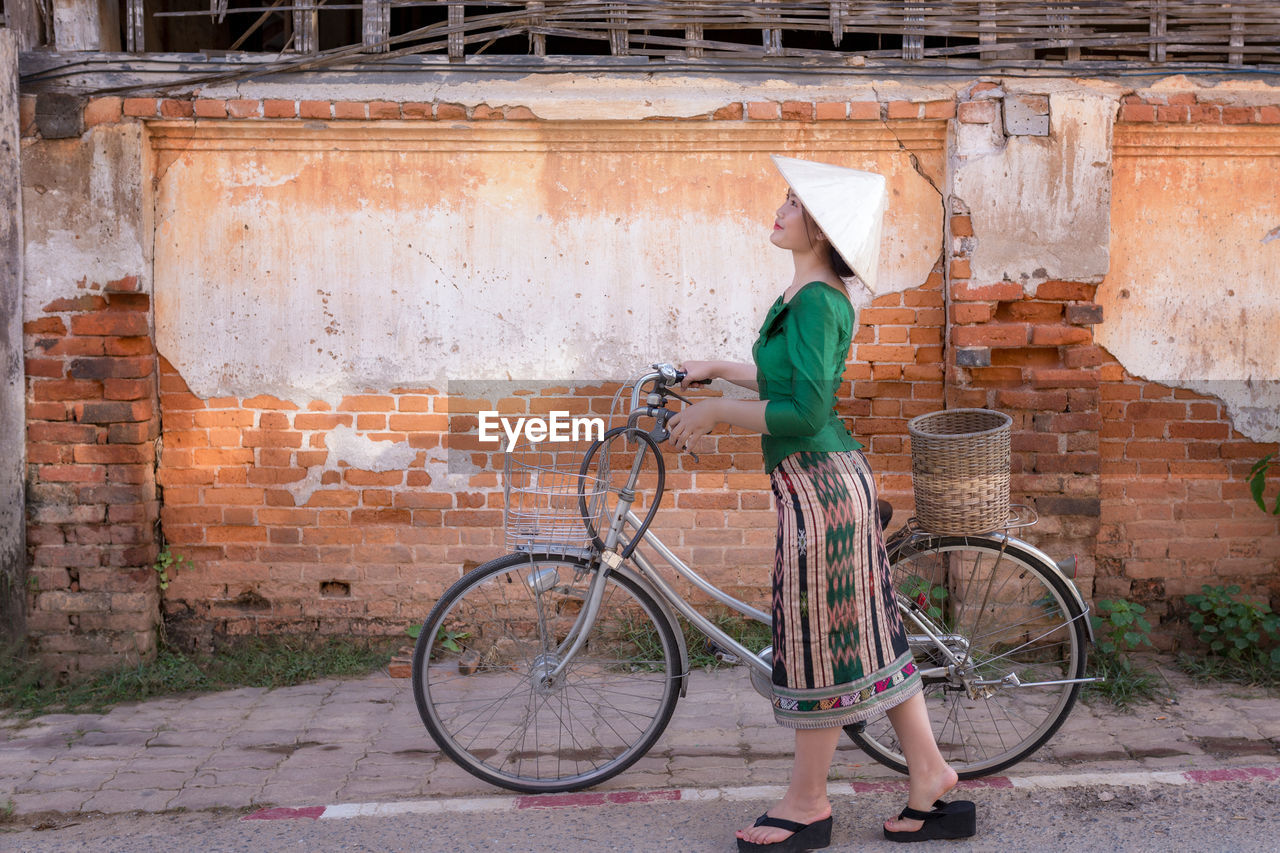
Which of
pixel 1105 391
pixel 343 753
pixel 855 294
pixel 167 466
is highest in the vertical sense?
pixel 855 294

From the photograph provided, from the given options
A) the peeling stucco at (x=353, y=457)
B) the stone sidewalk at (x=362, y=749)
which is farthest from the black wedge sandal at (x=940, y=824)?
the peeling stucco at (x=353, y=457)

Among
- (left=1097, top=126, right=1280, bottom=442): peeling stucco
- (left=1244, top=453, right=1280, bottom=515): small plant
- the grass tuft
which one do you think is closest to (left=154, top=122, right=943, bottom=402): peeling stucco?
(left=1097, top=126, right=1280, bottom=442): peeling stucco

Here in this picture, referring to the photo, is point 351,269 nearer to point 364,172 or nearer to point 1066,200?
point 364,172

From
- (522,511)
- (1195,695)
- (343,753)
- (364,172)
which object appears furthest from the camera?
(364,172)

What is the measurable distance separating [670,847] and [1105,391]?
10.1 feet

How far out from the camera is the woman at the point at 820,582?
3.14 meters

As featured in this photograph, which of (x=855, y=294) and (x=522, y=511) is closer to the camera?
(x=522, y=511)

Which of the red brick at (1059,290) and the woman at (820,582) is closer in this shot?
the woman at (820,582)

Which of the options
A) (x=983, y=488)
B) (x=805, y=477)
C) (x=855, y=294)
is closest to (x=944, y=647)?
(x=983, y=488)

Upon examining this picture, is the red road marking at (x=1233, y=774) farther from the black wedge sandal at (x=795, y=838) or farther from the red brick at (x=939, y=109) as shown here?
the red brick at (x=939, y=109)

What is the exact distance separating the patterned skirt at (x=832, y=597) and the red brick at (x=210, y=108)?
124 inches

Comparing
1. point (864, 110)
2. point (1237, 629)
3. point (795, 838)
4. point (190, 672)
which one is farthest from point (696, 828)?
point (864, 110)

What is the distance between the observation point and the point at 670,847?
131 inches

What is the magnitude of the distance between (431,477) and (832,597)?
2470 mm
